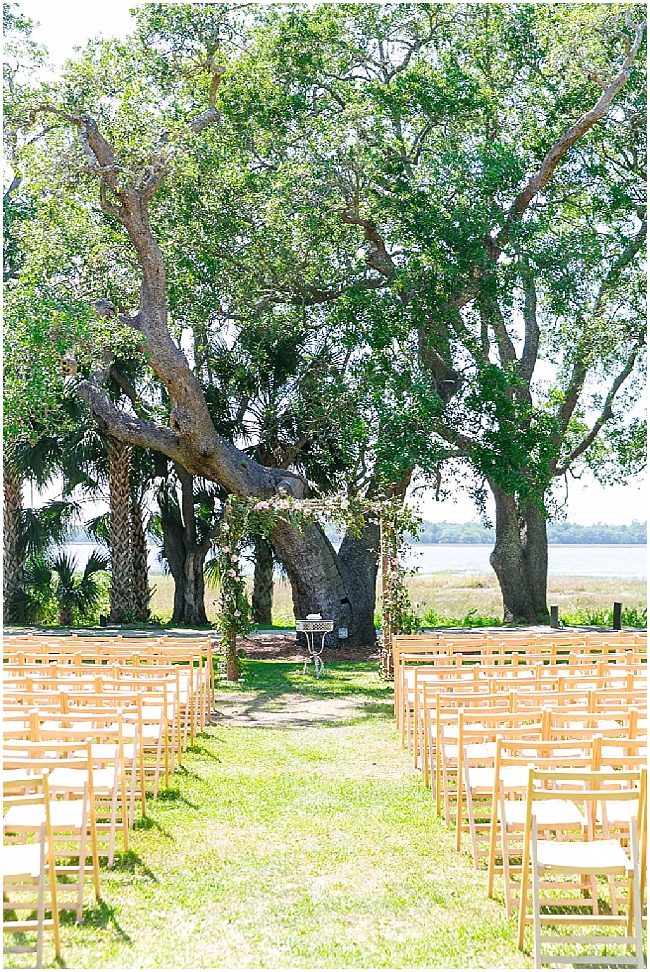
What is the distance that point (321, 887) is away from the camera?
5008mm

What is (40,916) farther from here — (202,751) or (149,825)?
(202,751)

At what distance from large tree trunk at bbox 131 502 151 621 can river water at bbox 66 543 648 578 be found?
3.32 ft

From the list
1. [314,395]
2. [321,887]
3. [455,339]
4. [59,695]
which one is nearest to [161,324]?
[314,395]

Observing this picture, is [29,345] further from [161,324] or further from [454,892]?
[454,892]

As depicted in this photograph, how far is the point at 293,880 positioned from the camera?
5105 millimetres

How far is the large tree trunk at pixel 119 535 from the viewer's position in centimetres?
2041

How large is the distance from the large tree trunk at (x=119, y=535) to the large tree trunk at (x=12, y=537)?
2012mm

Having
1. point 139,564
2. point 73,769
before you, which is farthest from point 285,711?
point 139,564

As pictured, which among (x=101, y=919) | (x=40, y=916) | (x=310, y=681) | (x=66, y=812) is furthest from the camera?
(x=310, y=681)

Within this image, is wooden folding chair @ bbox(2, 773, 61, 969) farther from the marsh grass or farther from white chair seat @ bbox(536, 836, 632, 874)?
the marsh grass

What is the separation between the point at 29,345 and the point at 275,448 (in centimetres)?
658

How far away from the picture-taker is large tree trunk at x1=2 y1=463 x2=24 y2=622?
20.5m

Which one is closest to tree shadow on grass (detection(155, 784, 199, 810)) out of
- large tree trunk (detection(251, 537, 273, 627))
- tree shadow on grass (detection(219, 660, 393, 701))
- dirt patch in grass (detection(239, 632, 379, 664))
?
tree shadow on grass (detection(219, 660, 393, 701))

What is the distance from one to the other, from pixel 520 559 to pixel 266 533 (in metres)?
8.32
